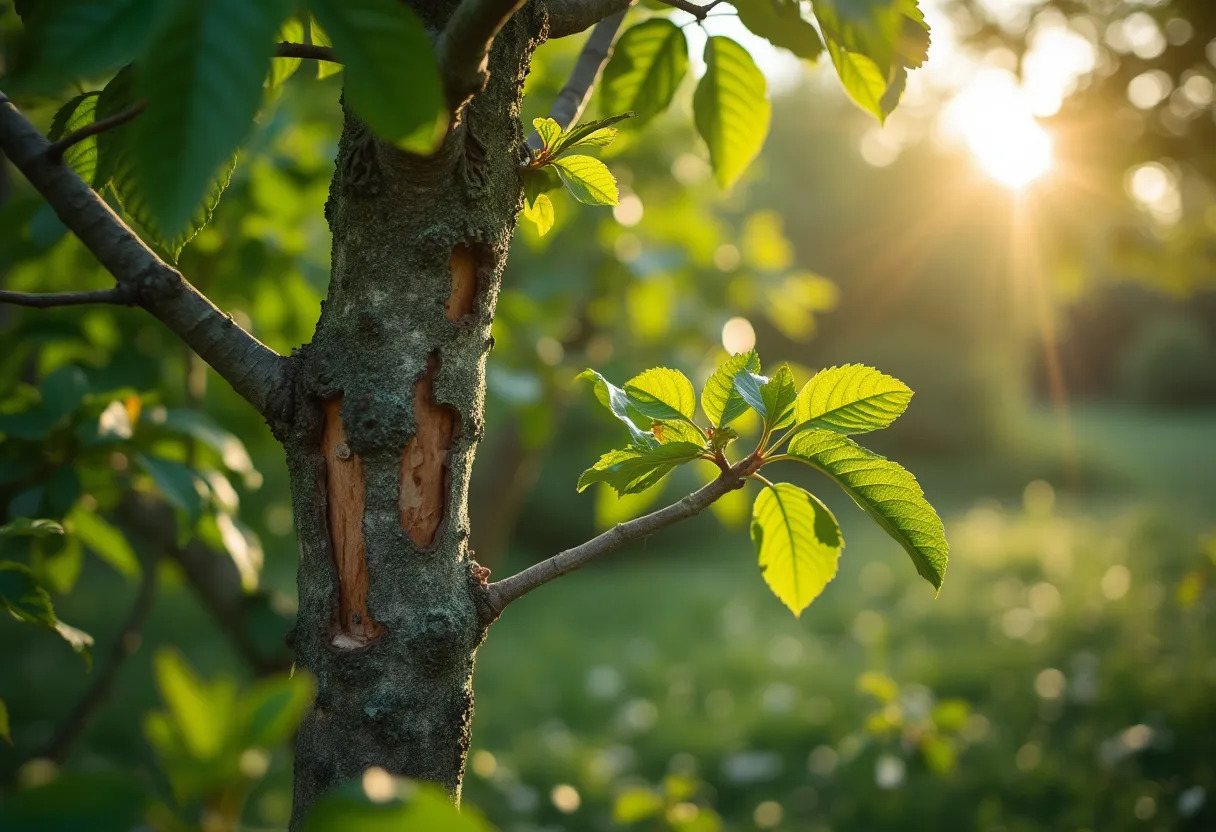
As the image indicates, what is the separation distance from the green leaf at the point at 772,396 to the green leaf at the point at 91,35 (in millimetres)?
580

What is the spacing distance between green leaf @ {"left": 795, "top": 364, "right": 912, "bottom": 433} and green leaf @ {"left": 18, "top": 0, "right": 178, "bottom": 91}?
62cm

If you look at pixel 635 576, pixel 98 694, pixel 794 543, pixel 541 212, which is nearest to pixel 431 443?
pixel 541 212

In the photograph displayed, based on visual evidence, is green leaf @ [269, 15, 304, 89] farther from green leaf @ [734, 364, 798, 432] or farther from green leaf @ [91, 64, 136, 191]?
green leaf @ [734, 364, 798, 432]

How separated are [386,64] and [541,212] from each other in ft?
1.38

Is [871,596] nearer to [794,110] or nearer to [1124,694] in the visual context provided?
[1124,694]

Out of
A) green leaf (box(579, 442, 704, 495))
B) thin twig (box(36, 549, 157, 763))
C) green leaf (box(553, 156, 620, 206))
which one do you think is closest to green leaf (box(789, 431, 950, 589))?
green leaf (box(579, 442, 704, 495))

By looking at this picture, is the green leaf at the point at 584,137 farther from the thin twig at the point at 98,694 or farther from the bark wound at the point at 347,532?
the thin twig at the point at 98,694

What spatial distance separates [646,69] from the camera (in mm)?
1173

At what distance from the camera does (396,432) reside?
81 centimetres

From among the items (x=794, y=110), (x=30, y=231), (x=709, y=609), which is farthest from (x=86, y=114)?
(x=794, y=110)

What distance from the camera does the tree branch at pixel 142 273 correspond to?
73 centimetres

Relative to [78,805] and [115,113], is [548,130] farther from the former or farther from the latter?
[78,805]

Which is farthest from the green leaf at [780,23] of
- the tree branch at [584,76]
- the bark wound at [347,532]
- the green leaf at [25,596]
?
the green leaf at [25,596]

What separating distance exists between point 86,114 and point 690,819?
1.42 metres
